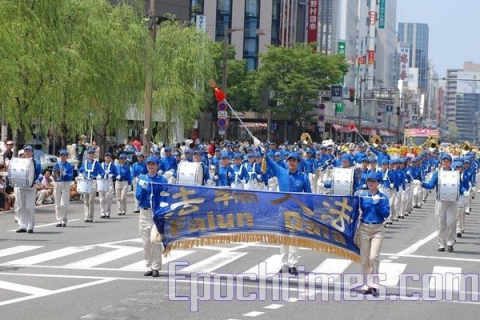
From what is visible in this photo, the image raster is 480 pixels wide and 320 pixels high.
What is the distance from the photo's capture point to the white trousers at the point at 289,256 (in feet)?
54.5

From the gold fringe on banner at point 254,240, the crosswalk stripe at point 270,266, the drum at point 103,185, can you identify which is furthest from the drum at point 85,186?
the gold fringe on banner at point 254,240

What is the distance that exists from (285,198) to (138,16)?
30.7 metres

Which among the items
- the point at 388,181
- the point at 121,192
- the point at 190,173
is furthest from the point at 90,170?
the point at 388,181

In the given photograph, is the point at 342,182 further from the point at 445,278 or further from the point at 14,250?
the point at 14,250

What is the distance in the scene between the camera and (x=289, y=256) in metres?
16.6

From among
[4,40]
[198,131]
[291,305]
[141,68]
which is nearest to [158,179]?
[291,305]

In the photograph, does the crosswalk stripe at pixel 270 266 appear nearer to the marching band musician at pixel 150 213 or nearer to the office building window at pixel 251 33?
the marching band musician at pixel 150 213

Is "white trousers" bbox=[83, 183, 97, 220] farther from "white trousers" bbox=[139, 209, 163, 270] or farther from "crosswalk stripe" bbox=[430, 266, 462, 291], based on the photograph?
"crosswalk stripe" bbox=[430, 266, 462, 291]

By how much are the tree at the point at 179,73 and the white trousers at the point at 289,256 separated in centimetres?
3434

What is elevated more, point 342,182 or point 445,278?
point 342,182

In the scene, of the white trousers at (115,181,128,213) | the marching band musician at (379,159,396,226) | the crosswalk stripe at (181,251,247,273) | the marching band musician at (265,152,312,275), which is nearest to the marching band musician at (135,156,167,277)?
Result: the crosswalk stripe at (181,251,247,273)

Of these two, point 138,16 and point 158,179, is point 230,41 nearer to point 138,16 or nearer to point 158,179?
point 138,16

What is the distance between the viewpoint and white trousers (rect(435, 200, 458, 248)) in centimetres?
2123

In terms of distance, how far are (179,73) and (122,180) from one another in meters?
22.9
